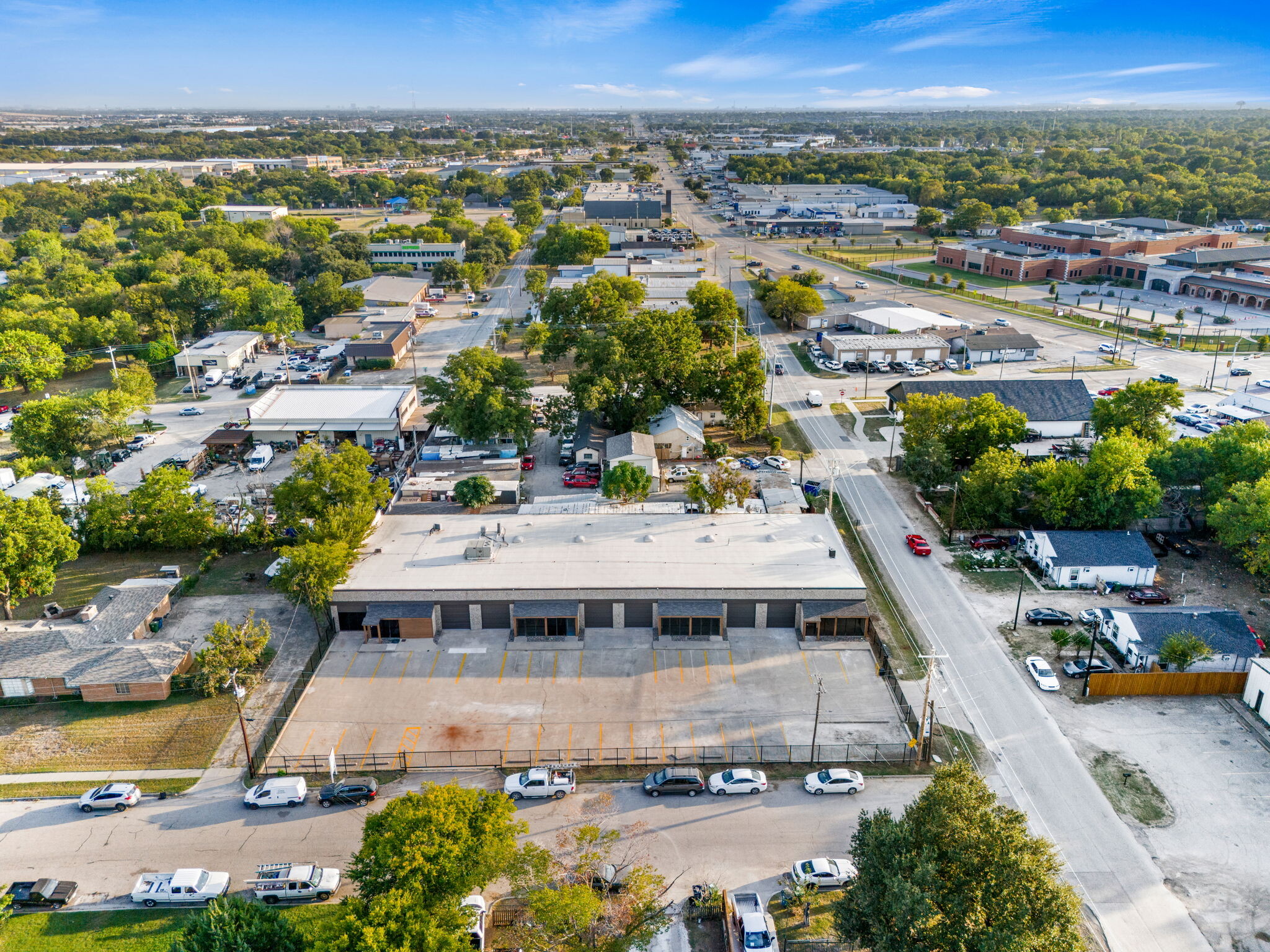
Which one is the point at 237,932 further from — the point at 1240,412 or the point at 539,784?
the point at 1240,412

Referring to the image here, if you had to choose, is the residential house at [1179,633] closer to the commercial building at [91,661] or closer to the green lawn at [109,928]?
the green lawn at [109,928]

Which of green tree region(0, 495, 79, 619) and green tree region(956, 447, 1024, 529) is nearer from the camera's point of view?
green tree region(0, 495, 79, 619)

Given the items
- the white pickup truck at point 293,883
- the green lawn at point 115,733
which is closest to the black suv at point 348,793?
the white pickup truck at point 293,883

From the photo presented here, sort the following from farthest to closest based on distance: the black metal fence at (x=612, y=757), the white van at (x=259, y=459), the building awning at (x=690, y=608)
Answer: the white van at (x=259, y=459)
the building awning at (x=690, y=608)
the black metal fence at (x=612, y=757)

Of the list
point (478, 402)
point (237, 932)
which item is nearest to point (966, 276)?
point (478, 402)

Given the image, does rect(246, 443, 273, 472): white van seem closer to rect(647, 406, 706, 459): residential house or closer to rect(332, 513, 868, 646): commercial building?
rect(332, 513, 868, 646): commercial building

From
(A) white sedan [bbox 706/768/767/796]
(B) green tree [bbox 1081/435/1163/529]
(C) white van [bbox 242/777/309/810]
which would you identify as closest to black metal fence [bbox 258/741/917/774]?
(A) white sedan [bbox 706/768/767/796]

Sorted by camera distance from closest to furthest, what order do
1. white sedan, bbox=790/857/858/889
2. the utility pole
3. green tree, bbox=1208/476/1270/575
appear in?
white sedan, bbox=790/857/858/889 → the utility pole → green tree, bbox=1208/476/1270/575

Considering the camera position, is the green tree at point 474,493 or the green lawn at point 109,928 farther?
the green tree at point 474,493
